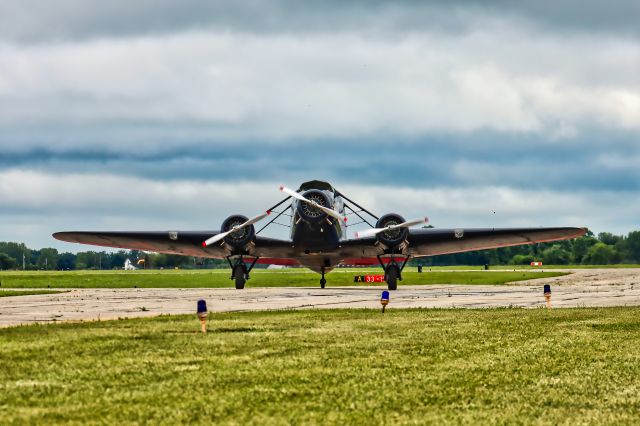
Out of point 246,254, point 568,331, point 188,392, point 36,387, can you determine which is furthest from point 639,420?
point 246,254

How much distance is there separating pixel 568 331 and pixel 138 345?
8404mm

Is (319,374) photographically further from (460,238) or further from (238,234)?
(460,238)

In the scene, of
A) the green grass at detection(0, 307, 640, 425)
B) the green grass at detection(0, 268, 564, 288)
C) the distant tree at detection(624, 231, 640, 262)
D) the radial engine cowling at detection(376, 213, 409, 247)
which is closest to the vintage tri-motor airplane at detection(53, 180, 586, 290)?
the radial engine cowling at detection(376, 213, 409, 247)

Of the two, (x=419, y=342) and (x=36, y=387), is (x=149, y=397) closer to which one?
(x=36, y=387)

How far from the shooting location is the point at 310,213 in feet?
135

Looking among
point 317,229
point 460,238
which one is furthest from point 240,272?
point 460,238

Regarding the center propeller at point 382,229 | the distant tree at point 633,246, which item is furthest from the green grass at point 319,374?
the distant tree at point 633,246

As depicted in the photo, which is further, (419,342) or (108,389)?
(419,342)

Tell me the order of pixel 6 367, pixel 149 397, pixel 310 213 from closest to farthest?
1. pixel 149 397
2. pixel 6 367
3. pixel 310 213

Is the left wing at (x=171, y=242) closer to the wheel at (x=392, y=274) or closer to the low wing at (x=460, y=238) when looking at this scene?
the low wing at (x=460, y=238)

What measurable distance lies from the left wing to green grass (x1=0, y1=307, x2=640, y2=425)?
27.4m

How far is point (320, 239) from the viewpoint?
42312 millimetres

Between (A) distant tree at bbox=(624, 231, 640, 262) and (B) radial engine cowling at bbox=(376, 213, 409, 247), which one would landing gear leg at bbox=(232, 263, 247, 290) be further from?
(A) distant tree at bbox=(624, 231, 640, 262)

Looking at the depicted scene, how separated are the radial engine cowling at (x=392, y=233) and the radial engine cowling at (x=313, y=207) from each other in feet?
10.4
